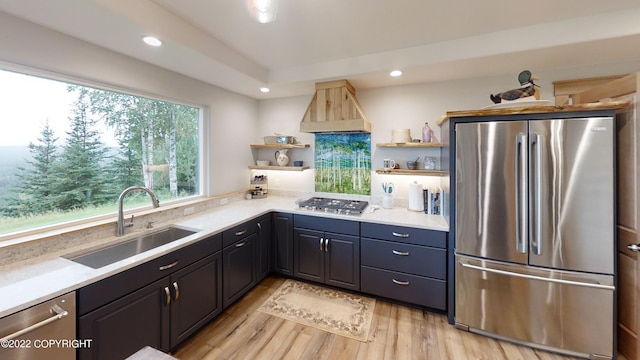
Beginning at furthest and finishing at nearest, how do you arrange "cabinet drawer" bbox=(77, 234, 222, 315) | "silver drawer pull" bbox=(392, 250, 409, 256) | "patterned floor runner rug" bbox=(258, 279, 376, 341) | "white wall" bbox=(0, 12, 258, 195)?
"silver drawer pull" bbox=(392, 250, 409, 256), "patterned floor runner rug" bbox=(258, 279, 376, 341), "white wall" bbox=(0, 12, 258, 195), "cabinet drawer" bbox=(77, 234, 222, 315)

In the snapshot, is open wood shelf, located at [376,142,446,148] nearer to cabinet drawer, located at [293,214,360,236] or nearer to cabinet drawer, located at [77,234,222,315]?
cabinet drawer, located at [293,214,360,236]

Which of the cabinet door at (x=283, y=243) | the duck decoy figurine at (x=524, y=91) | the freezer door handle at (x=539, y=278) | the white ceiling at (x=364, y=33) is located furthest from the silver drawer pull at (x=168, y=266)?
the duck decoy figurine at (x=524, y=91)

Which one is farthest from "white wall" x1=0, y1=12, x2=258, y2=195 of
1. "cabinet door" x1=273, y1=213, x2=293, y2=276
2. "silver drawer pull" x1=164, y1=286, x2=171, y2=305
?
"silver drawer pull" x1=164, y1=286, x2=171, y2=305

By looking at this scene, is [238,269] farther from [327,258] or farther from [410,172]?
A: [410,172]

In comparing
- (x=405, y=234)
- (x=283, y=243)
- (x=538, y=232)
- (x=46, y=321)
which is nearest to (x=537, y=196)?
(x=538, y=232)

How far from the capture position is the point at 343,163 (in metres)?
3.36

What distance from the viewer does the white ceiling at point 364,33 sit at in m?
1.71

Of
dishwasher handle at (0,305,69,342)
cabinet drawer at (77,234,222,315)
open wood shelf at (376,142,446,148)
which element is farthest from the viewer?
open wood shelf at (376,142,446,148)

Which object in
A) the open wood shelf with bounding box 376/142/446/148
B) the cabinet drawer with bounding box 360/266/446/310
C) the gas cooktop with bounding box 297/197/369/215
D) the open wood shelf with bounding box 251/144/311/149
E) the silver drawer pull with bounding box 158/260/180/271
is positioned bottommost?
the cabinet drawer with bounding box 360/266/446/310

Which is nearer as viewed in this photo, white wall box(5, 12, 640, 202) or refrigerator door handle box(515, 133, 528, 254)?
white wall box(5, 12, 640, 202)

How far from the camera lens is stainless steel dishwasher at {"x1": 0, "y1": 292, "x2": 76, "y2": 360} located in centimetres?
110

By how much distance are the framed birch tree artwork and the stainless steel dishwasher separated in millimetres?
2645

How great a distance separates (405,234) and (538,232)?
99 centimetres

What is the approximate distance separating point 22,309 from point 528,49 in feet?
11.7
